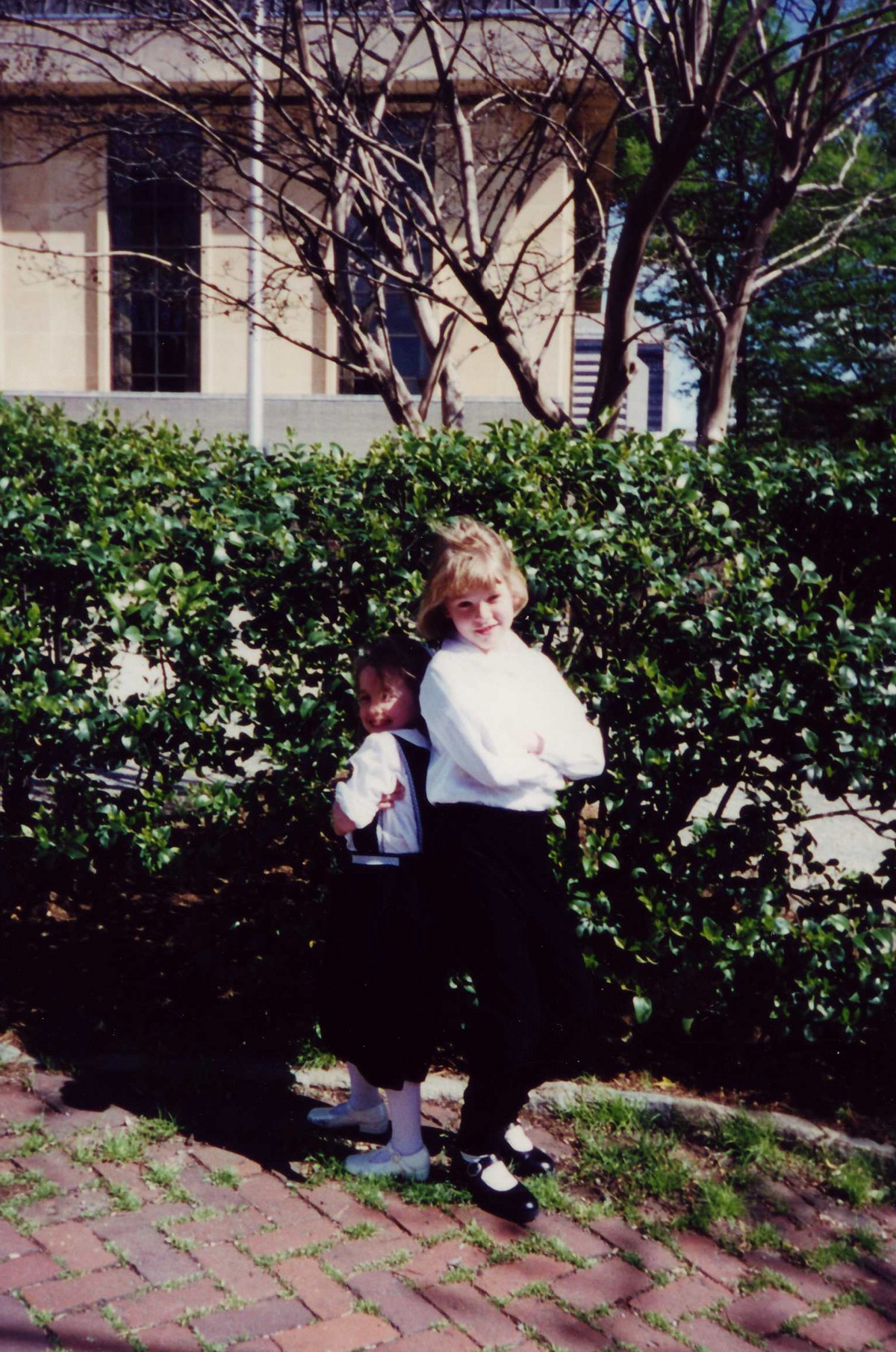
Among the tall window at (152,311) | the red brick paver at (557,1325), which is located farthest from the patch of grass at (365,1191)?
the tall window at (152,311)

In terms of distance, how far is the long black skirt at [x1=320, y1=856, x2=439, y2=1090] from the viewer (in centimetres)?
358

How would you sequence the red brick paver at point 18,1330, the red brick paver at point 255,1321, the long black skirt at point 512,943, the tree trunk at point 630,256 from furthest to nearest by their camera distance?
the tree trunk at point 630,256 → the long black skirt at point 512,943 → the red brick paver at point 255,1321 → the red brick paver at point 18,1330

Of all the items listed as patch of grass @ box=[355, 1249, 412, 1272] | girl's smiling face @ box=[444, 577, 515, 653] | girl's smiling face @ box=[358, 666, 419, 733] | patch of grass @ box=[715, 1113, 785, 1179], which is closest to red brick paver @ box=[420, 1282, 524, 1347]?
patch of grass @ box=[355, 1249, 412, 1272]

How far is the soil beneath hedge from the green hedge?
0.19 m

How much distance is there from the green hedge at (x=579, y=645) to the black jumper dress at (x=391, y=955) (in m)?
0.57

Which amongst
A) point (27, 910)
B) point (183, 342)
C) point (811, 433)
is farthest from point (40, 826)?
point (811, 433)

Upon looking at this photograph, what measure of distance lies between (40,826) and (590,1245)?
2.18m

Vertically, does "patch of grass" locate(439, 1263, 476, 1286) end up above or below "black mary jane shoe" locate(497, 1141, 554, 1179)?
below

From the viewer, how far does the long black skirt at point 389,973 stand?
3.58 meters

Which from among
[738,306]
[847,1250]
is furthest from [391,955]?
[738,306]

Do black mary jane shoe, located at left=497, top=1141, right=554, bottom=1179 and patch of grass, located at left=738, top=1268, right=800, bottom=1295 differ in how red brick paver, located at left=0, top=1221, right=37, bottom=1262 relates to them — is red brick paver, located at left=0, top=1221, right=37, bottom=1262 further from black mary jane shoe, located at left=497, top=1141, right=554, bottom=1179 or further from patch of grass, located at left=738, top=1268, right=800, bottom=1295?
patch of grass, located at left=738, top=1268, right=800, bottom=1295

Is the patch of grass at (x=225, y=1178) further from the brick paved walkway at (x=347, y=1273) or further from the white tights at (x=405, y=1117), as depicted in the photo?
the white tights at (x=405, y=1117)

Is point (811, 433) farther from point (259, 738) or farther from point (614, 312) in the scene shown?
point (259, 738)

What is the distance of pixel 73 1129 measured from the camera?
12.5 ft
